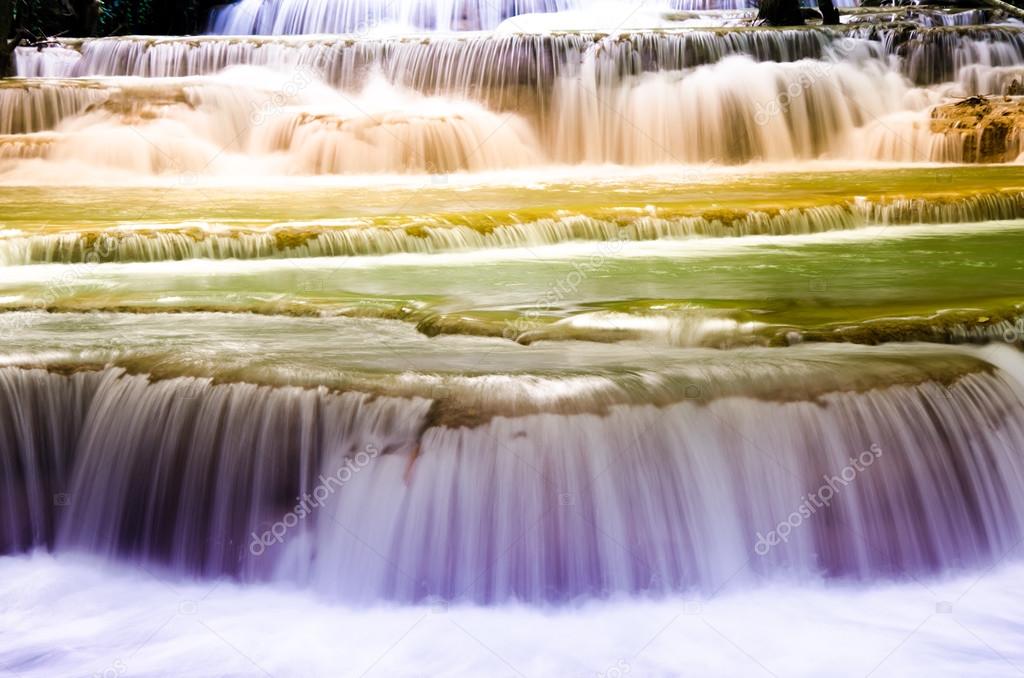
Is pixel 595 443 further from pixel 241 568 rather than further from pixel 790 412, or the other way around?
pixel 241 568

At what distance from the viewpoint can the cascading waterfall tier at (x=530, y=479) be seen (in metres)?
3.93

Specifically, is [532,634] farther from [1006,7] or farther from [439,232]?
[1006,7]

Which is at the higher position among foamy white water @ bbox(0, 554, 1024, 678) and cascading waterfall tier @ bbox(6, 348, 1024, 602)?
cascading waterfall tier @ bbox(6, 348, 1024, 602)

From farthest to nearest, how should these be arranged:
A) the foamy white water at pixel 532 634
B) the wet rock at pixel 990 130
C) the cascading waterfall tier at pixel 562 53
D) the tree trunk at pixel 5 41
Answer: the tree trunk at pixel 5 41, the cascading waterfall tier at pixel 562 53, the wet rock at pixel 990 130, the foamy white water at pixel 532 634

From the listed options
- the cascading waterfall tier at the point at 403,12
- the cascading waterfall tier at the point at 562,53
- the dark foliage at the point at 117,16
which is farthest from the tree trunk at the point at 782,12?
the dark foliage at the point at 117,16

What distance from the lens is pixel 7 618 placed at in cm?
401

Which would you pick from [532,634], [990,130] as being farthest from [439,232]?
[990,130]

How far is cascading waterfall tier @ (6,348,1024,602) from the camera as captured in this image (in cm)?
393

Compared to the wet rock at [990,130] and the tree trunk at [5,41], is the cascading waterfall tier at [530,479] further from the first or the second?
the tree trunk at [5,41]

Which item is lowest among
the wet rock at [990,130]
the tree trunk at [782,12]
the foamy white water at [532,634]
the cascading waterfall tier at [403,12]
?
the foamy white water at [532,634]

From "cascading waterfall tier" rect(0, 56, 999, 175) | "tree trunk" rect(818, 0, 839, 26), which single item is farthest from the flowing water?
"tree trunk" rect(818, 0, 839, 26)

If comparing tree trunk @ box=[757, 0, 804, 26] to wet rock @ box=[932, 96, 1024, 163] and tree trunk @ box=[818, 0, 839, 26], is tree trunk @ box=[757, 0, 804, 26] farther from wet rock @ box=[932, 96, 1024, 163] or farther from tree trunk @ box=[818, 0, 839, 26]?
wet rock @ box=[932, 96, 1024, 163]

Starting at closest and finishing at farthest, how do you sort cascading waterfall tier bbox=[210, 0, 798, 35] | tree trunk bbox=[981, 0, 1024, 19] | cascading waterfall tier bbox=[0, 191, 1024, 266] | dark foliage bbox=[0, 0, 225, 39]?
cascading waterfall tier bbox=[0, 191, 1024, 266] → tree trunk bbox=[981, 0, 1024, 19] → dark foliage bbox=[0, 0, 225, 39] → cascading waterfall tier bbox=[210, 0, 798, 35]

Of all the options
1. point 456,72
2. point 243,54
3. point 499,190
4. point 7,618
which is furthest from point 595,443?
point 243,54
